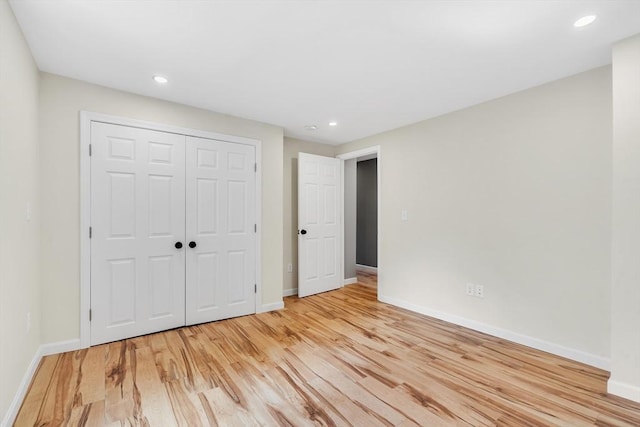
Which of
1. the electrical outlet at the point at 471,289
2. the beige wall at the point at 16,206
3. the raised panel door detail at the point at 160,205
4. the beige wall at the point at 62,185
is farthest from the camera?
the electrical outlet at the point at 471,289

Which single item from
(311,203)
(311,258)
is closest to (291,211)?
(311,203)

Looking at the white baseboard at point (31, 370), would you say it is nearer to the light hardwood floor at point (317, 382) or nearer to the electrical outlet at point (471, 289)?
the light hardwood floor at point (317, 382)

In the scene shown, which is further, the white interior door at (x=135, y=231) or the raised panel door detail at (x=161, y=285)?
the raised panel door detail at (x=161, y=285)

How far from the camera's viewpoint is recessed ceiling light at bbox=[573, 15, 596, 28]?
1.73 m

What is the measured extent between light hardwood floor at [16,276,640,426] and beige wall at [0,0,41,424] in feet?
1.07

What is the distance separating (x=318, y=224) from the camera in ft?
14.7

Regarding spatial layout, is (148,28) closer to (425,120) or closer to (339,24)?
(339,24)

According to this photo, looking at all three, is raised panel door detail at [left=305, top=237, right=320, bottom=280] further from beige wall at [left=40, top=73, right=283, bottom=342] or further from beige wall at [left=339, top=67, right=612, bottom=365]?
beige wall at [left=40, top=73, right=283, bottom=342]

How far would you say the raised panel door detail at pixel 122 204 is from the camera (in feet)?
8.89

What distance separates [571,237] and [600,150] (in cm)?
74

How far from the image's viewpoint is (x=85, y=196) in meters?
2.58

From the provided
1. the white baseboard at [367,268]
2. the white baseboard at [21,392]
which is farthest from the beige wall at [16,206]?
the white baseboard at [367,268]

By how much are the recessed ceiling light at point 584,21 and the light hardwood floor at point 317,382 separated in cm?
243

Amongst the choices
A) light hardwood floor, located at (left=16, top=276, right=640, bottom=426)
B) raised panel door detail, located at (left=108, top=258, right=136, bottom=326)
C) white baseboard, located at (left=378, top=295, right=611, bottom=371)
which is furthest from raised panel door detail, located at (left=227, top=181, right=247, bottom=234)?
white baseboard, located at (left=378, top=295, right=611, bottom=371)
